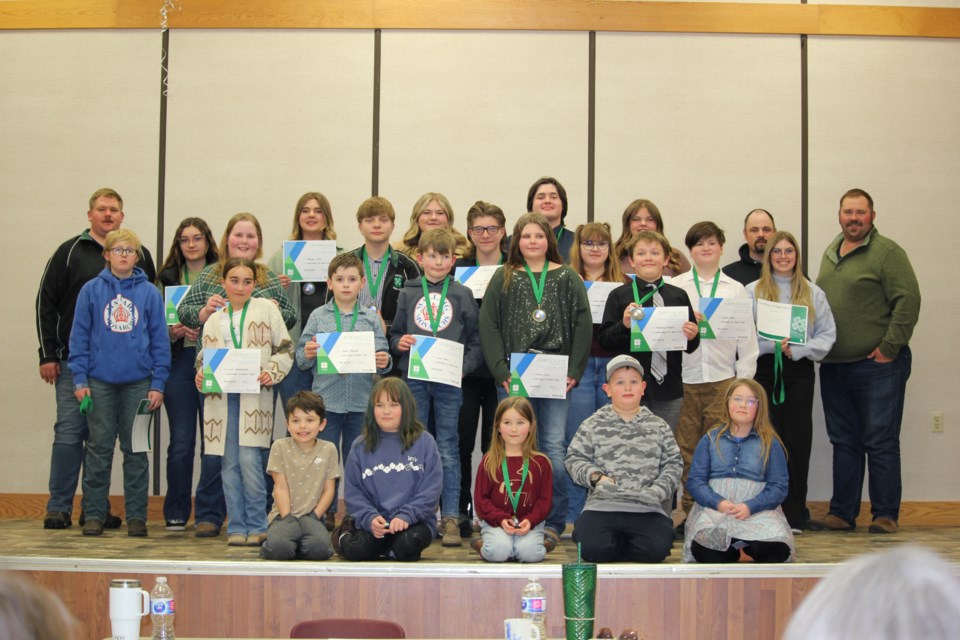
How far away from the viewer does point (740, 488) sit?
5.03 meters

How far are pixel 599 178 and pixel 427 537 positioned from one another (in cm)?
336

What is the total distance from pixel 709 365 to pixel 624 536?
4.34ft

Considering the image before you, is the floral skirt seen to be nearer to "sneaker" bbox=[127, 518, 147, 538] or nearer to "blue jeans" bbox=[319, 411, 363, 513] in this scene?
"blue jeans" bbox=[319, 411, 363, 513]

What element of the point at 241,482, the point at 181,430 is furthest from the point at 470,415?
the point at 181,430

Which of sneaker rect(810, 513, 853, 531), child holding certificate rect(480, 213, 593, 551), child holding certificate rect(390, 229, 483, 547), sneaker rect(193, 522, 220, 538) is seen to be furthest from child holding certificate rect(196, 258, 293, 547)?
sneaker rect(810, 513, 853, 531)

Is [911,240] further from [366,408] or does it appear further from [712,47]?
[366,408]

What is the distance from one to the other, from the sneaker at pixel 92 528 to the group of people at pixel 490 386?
0.28 ft

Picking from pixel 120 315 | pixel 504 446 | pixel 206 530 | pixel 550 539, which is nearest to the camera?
pixel 504 446

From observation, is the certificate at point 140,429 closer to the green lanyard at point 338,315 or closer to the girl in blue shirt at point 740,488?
the green lanyard at point 338,315

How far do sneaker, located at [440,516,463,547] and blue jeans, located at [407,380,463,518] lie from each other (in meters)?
0.03

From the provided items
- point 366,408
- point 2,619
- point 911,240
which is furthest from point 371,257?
point 2,619

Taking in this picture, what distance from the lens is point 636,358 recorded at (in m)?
5.67

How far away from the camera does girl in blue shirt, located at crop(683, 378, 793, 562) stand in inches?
192

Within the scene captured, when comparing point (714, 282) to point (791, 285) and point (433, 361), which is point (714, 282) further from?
point (433, 361)
